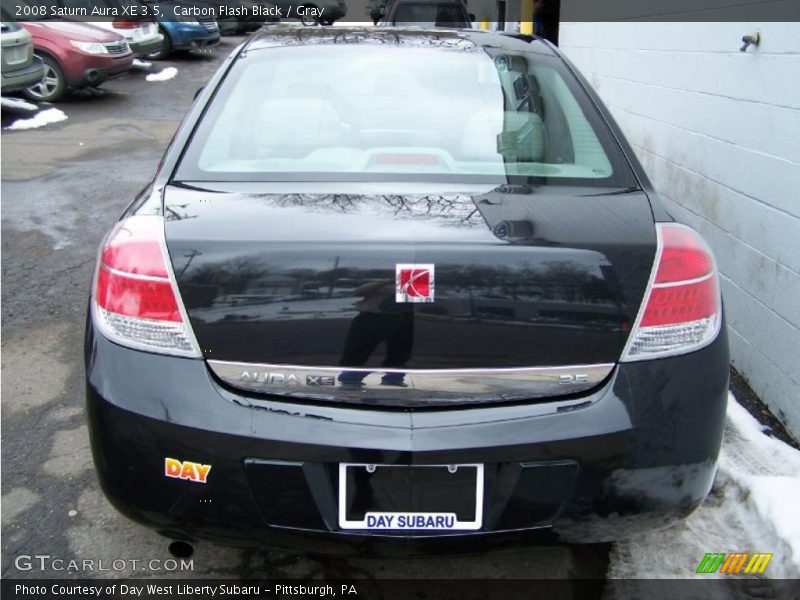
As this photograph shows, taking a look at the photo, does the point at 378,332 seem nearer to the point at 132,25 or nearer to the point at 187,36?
the point at 132,25

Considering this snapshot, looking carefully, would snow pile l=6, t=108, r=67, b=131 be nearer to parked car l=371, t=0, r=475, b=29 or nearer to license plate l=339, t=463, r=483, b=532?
parked car l=371, t=0, r=475, b=29

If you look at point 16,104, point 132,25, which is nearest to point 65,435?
point 16,104

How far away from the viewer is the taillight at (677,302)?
6.63ft

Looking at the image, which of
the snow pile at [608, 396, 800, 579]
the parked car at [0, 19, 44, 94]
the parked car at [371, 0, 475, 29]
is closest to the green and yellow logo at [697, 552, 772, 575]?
the snow pile at [608, 396, 800, 579]

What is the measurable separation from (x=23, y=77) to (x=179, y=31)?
6.90m

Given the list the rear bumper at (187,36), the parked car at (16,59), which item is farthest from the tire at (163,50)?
the parked car at (16,59)

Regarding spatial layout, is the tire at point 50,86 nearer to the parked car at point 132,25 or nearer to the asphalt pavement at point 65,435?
the parked car at point 132,25

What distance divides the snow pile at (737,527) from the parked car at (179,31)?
16.1 metres

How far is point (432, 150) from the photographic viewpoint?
270 cm

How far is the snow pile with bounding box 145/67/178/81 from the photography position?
1536 centimetres

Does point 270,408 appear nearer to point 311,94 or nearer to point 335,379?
point 335,379

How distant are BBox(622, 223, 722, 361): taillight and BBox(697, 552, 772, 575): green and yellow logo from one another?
989 millimetres

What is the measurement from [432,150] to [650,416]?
119 centimetres

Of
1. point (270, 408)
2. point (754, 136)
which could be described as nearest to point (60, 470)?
point (270, 408)
